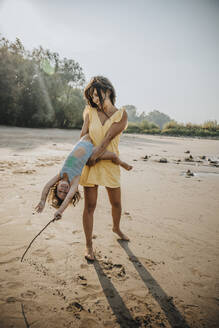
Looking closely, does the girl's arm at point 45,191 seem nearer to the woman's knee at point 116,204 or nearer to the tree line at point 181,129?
the woman's knee at point 116,204

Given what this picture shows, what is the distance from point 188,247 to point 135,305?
1.17m

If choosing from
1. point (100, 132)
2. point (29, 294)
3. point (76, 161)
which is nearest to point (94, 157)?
point (76, 161)

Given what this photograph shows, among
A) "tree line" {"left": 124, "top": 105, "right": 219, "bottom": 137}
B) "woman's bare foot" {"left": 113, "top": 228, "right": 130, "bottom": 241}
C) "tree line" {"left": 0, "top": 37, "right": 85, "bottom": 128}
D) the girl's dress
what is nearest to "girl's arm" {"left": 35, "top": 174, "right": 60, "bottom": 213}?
the girl's dress

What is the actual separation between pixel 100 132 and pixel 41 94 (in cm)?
2240

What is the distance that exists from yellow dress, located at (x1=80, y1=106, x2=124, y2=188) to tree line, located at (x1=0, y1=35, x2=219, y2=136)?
20.7 metres

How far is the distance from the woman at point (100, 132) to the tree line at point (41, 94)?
20.6m

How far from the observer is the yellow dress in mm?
2020

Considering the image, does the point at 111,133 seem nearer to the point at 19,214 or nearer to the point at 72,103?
the point at 19,214

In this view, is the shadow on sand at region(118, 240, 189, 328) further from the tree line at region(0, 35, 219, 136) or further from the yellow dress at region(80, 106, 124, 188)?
the tree line at region(0, 35, 219, 136)

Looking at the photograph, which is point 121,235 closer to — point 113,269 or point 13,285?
point 113,269

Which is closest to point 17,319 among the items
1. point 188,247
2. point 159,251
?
point 159,251

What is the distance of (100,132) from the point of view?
205 centimetres

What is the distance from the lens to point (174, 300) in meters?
1.75

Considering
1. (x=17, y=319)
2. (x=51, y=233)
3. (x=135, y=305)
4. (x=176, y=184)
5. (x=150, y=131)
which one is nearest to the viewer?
(x=17, y=319)
